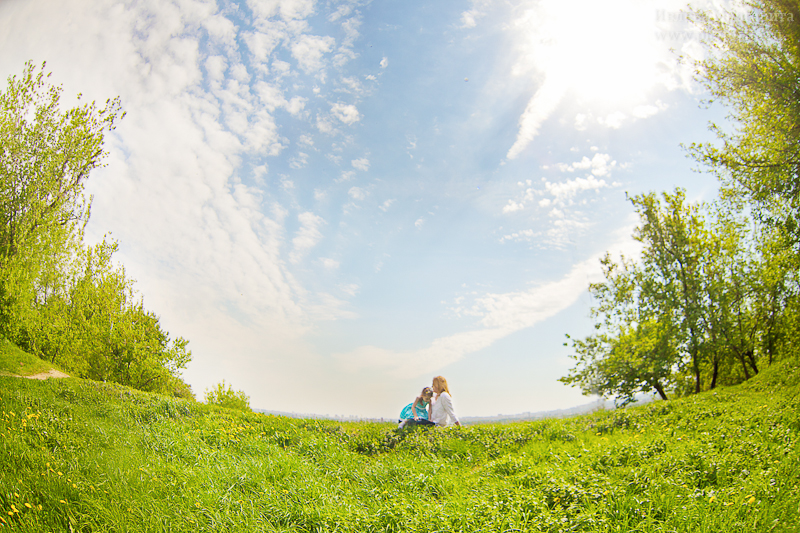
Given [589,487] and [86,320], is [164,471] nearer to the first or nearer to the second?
[589,487]

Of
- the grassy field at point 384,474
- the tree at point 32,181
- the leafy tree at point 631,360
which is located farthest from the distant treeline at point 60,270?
the leafy tree at point 631,360

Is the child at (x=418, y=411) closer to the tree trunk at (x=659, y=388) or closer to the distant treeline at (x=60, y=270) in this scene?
the tree trunk at (x=659, y=388)

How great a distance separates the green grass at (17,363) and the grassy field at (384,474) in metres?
5.80

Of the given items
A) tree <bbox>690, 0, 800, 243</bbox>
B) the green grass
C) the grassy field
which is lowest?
the grassy field

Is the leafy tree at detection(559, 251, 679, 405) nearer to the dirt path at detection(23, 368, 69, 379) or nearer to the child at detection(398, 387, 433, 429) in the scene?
the child at detection(398, 387, 433, 429)

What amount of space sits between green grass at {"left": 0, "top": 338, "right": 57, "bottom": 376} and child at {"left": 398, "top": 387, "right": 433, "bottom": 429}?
13.0m

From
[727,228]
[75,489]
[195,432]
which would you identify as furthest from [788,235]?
[75,489]

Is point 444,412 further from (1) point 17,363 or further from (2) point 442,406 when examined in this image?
(1) point 17,363

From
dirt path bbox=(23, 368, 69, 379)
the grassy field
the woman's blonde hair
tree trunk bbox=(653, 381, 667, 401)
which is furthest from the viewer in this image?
tree trunk bbox=(653, 381, 667, 401)

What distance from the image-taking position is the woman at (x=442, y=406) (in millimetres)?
11117

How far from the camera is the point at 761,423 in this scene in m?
7.89

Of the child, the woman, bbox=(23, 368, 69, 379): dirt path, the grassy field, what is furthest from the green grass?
the woman

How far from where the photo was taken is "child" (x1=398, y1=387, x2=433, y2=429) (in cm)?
1059

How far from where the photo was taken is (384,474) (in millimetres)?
6816
